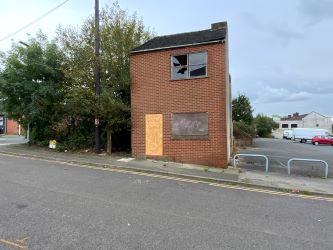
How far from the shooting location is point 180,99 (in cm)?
1501

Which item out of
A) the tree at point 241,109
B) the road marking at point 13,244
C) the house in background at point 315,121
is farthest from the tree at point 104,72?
the house in background at point 315,121

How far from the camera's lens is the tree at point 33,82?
17109mm

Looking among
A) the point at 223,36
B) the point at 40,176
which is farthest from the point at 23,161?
the point at 223,36

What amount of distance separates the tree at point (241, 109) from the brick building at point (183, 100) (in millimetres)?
40026

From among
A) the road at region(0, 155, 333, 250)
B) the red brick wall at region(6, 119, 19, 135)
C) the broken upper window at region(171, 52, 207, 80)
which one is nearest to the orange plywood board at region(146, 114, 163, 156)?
the broken upper window at region(171, 52, 207, 80)

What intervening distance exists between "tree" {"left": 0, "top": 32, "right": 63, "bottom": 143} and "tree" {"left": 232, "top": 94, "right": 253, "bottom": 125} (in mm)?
40991

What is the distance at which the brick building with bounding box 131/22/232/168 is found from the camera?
47.4 ft

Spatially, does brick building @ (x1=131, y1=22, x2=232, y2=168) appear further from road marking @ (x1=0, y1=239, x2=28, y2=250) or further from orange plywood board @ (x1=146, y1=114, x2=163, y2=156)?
road marking @ (x1=0, y1=239, x2=28, y2=250)

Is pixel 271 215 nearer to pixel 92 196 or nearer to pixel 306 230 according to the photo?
pixel 306 230

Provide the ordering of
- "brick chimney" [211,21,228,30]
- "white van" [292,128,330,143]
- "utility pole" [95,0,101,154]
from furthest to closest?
1. "white van" [292,128,330,143]
2. "brick chimney" [211,21,228,30]
3. "utility pole" [95,0,101,154]

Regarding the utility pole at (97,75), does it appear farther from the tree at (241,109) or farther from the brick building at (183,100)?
the tree at (241,109)

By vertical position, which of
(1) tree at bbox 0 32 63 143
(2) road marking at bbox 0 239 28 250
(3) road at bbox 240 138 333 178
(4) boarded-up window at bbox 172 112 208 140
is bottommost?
(3) road at bbox 240 138 333 178

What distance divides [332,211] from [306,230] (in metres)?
2.09

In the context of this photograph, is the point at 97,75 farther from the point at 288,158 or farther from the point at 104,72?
the point at 288,158
